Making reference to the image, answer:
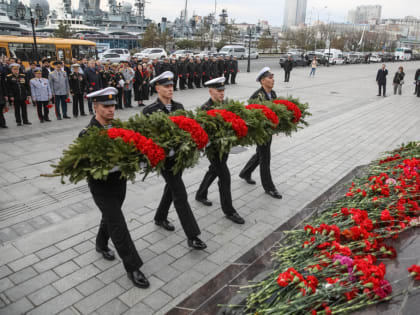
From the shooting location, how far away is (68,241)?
4.57m

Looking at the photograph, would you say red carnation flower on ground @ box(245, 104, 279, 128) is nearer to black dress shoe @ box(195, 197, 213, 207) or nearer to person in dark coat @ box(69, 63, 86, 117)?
black dress shoe @ box(195, 197, 213, 207)

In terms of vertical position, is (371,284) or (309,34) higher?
(309,34)

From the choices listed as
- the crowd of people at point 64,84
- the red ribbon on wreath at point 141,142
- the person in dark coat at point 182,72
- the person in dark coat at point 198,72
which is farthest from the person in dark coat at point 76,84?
the red ribbon on wreath at point 141,142

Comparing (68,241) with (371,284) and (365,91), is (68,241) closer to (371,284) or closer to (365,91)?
(371,284)

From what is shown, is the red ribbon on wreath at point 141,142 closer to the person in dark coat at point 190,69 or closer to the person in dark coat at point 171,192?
the person in dark coat at point 171,192

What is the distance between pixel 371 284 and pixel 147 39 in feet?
150

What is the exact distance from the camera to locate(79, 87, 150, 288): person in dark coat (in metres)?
3.55

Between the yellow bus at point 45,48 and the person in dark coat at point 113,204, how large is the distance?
19.2 meters

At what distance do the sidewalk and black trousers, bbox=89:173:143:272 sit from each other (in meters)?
0.35

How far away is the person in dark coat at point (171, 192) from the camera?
13.7ft

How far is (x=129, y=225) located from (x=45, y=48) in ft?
70.6

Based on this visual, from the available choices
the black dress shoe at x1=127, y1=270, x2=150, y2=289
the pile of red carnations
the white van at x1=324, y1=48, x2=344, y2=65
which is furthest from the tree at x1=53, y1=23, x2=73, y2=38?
the pile of red carnations

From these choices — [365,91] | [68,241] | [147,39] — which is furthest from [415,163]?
[147,39]

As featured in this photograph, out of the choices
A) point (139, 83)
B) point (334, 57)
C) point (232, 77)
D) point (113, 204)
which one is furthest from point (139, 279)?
point (334, 57)
